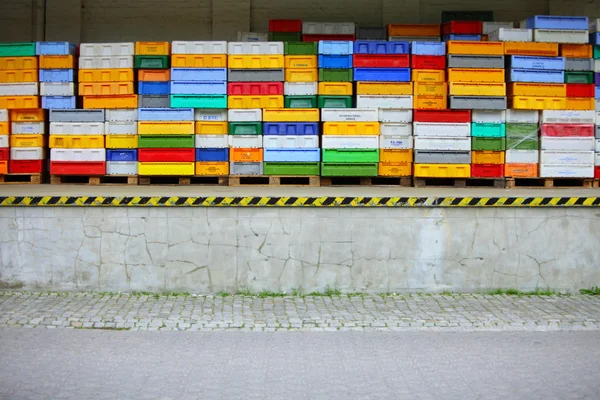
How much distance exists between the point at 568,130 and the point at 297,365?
Result: 33.6 feet

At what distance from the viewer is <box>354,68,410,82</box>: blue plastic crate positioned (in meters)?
14.4

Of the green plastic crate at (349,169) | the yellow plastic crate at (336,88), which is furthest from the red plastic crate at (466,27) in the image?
the green plastic crate at (349,169)

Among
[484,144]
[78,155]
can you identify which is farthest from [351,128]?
[78,155]

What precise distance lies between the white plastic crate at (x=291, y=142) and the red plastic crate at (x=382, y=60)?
173cm

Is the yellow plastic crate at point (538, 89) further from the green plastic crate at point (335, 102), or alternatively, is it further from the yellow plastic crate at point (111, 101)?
the yellow plastic crate at point (111, 101)

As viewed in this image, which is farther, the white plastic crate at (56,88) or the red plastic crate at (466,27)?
the red plastic crate at (466,27)

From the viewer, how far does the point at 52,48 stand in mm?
14672

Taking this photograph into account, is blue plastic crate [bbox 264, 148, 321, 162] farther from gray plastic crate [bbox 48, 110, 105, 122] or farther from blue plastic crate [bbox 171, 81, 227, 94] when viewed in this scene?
gray plastic crate [bbox 48, 110, 105, 122]

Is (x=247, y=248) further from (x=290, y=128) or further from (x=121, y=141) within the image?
(x=121, y=141)

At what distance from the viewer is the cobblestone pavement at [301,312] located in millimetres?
7402

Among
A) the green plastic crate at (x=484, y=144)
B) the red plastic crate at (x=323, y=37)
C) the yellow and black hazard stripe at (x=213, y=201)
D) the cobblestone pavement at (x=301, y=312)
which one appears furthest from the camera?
the red plastic crate at (x=323, y=37)

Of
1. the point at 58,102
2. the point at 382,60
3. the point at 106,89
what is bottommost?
the point at 58,102

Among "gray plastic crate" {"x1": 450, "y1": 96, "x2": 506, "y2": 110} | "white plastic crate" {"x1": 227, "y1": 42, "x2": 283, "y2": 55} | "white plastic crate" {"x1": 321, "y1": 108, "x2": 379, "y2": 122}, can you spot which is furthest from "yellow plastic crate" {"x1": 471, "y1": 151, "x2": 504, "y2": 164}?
"white plastic crate" {"x1": 227, "y1": 42, "x2": 283, "y2": 55}

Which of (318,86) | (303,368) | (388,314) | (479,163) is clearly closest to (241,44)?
(318,86)
